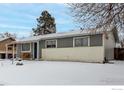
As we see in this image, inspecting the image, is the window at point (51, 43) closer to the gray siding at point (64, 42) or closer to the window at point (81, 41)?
the gray siding at point (64, 42)

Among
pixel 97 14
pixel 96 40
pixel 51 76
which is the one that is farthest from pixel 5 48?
pixel 96 40

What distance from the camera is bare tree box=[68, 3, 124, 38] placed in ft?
17.1

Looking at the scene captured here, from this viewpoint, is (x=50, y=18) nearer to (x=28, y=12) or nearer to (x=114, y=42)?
(x=28, y=12)

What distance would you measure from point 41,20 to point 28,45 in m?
5.86

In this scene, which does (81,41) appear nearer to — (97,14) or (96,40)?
(96,40)

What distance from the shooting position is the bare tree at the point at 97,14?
17.1 ft

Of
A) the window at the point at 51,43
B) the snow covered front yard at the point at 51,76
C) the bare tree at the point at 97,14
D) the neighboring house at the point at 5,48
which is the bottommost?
the snow covered front yard at the point at 51,76

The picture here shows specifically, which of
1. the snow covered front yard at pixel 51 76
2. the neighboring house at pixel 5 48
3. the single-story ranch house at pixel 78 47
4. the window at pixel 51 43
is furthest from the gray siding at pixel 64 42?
the neighboring house at pixel 5 48

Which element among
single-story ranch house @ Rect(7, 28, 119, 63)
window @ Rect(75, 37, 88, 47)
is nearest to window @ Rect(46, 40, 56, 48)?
single-story ranch house @ Rect(7, 28, 119, 63)

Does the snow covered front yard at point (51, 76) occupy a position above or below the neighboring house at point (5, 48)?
below

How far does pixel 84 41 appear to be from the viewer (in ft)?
41.0

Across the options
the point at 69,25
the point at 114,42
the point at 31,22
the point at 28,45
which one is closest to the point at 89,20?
the point at 69,25
